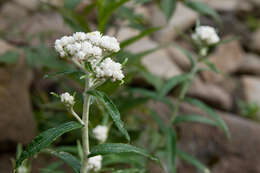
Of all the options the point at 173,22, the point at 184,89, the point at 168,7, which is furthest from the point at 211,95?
the point at 168,7

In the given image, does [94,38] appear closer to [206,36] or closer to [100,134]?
[100,134]

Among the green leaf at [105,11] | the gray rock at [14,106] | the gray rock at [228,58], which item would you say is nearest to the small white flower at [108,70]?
the green leaf at [105,11]

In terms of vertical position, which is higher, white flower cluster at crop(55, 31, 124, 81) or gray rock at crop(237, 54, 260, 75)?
gray rock at crop(237, 54, 260, 75)

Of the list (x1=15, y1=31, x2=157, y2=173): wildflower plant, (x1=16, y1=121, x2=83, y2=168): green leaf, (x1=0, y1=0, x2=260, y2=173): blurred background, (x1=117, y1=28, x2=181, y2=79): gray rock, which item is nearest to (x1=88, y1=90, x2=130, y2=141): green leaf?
(x1=15, y1=31, x2=157, y2=173): wildflower plant

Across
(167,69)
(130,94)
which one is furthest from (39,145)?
(167,69)

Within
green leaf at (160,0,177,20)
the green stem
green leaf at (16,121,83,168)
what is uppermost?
green leaf at (160,0,177,20)

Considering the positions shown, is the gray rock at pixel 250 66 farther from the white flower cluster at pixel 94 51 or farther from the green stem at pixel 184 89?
the white flower cluster at pixel 94 51

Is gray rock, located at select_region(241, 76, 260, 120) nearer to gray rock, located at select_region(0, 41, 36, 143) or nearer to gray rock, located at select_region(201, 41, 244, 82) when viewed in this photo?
gray rock, located at select_region(201, 41, 244, 82)
